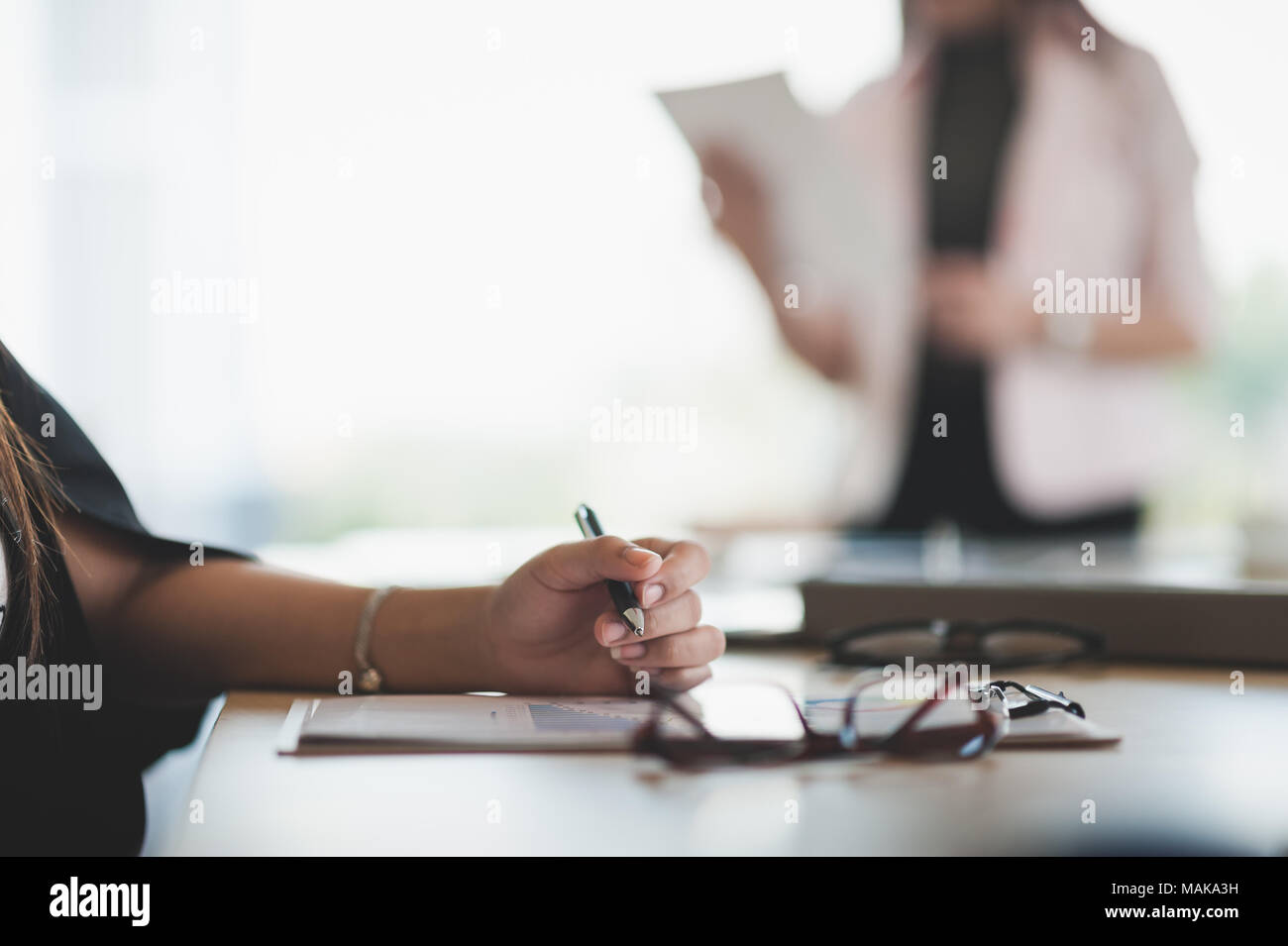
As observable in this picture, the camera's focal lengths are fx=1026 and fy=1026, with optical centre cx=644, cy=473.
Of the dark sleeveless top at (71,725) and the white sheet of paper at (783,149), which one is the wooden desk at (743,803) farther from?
the white sheet of paper at (783,149)

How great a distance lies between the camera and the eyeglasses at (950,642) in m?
0.71

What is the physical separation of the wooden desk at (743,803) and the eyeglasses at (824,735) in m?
0.01

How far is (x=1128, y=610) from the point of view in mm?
742

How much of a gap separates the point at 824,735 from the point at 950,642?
0.30 metres

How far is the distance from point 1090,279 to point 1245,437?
5.84 ft

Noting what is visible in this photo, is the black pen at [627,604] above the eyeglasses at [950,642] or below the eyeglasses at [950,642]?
above

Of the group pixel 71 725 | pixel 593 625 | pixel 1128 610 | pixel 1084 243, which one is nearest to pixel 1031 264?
pixel 1084 243

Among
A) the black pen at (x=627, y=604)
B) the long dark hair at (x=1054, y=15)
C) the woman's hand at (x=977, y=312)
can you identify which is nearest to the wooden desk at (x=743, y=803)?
the black pen at (x=627, y=604)

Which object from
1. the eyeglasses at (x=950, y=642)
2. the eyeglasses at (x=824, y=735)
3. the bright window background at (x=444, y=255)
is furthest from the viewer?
the bright window background at (x=444, y=255)

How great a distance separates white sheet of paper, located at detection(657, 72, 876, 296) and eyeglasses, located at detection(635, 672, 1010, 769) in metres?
1.00

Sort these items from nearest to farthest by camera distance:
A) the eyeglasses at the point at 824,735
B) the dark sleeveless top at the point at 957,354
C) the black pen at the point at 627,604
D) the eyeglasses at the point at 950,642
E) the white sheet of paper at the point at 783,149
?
the eyeglasses at the point at 824,735 → the black pen at the point at 627,604 → the eyeglasses at the point at 950,642 → the white sheet of paper at the point at 783,149 → the dark sleeveless top at the point at 957,354

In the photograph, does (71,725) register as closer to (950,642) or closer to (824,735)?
(824,735)
